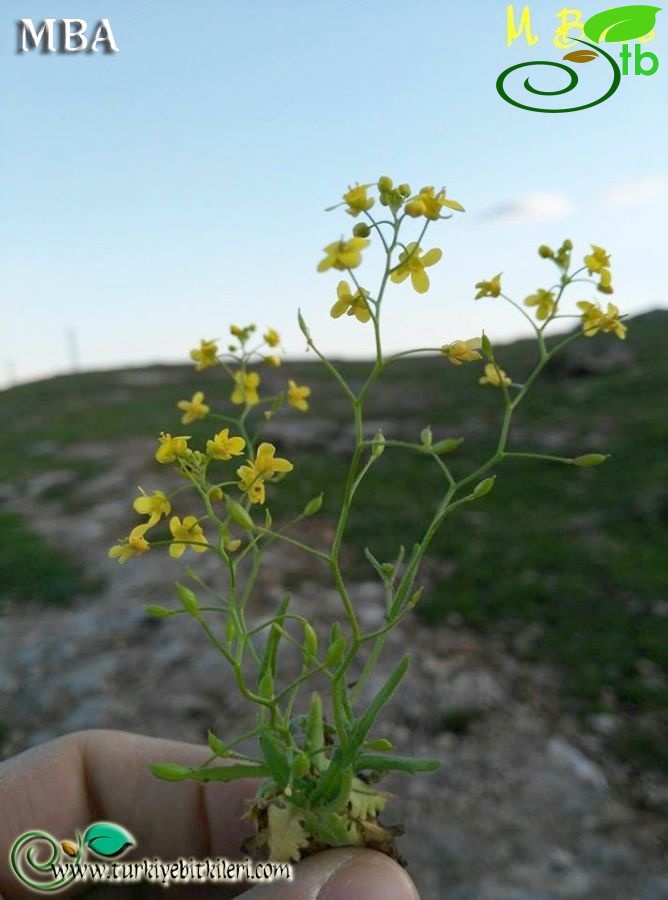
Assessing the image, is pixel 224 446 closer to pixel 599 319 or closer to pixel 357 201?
pixel 357 201

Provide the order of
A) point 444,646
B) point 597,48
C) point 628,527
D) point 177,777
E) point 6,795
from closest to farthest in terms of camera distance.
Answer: point 177,777 → point 6,795 → point 597,48 → point 444,646 → point 628,527

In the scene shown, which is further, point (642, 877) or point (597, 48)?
point (597, 48)

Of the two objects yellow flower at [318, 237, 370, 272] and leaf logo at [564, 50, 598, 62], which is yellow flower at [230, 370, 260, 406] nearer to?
yellow flower at [318, 237, 370, 272]

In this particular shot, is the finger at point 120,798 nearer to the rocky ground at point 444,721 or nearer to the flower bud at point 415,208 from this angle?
the rocky ground at point 444,721

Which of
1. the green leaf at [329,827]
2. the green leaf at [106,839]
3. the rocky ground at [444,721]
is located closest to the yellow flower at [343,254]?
the green leaf at [329,827]

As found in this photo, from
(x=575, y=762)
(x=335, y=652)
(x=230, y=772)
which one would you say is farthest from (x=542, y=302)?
(x=575, y=762)

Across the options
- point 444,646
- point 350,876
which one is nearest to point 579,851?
point 444,646

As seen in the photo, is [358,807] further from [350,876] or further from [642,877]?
[642,877]

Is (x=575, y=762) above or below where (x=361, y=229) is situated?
below
